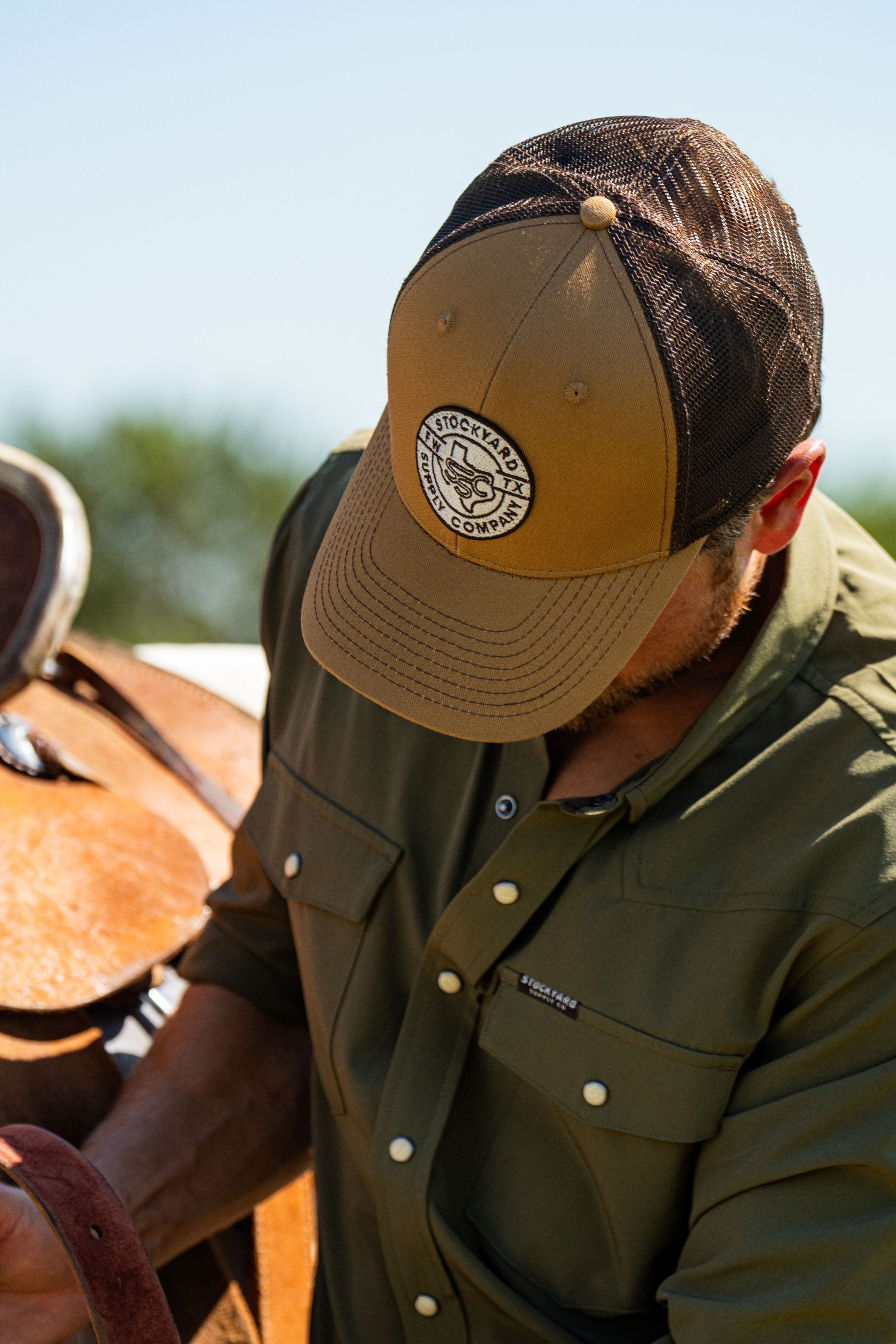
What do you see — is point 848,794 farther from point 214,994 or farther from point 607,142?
point 214,994

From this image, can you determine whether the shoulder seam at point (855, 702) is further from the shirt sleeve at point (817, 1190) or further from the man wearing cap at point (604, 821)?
the shirt sleeve at point (817, 1190)

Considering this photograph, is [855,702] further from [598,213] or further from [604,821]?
[598,213]

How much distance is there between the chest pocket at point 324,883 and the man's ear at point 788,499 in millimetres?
471

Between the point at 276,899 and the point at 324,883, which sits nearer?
the point at 324,883

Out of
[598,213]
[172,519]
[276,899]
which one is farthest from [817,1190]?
[172,519]

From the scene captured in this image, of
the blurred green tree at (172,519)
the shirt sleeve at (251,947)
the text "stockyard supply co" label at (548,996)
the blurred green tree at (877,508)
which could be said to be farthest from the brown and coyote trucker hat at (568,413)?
the blurred green tree at (877,508)

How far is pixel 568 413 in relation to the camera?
96 centimetres

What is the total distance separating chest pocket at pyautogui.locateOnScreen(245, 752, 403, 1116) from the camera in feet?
4.16

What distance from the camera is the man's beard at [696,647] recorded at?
1.11 metres

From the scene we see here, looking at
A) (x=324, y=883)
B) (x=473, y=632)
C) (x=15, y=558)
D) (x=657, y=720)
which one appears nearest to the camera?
(x=473, y=632)

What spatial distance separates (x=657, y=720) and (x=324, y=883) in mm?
392

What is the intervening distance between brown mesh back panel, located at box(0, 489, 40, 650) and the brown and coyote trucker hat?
0.62 meters

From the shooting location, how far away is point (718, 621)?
1.13 metres

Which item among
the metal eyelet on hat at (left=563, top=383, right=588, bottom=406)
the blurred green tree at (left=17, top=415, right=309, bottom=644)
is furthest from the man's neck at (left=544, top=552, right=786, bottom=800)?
the blurred green tree at (left=17, top=415, right=309, bottom=644)
